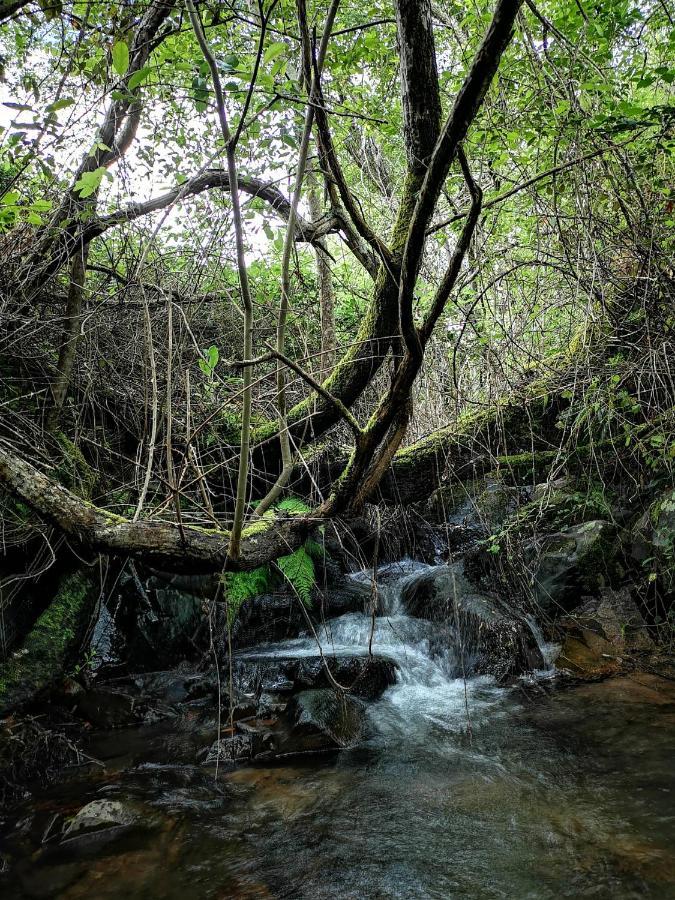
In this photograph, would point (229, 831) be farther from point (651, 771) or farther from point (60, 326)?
point (60, 326)

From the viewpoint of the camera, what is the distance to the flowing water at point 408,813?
2635 mm

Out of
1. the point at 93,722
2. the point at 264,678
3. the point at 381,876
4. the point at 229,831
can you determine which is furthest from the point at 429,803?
the point at 93,722

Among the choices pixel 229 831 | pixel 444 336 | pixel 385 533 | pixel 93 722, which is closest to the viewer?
pixel 229 831

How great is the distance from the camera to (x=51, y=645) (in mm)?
3938

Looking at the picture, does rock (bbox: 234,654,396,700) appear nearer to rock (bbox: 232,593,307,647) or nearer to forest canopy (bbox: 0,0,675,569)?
rock (bbox: 232,593,307,647)

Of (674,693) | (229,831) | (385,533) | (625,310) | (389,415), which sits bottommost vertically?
(229,831)

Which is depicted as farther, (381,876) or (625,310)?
(625,310)

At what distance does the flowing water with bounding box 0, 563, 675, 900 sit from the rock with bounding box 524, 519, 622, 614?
1.15 m

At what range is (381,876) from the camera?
2.71 metres

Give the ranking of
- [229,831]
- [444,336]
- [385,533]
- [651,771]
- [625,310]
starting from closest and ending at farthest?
[229,831] → [651,771] → [625,310] → [444,336] → [385,533]

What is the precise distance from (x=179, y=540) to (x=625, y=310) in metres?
3.53

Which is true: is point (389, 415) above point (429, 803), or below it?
above

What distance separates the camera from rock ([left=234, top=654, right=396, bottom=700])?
16.3 feet

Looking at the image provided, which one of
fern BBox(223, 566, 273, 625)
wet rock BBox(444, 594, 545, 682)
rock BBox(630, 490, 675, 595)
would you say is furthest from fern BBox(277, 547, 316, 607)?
rock BBox(630, 490, 675, 595)
